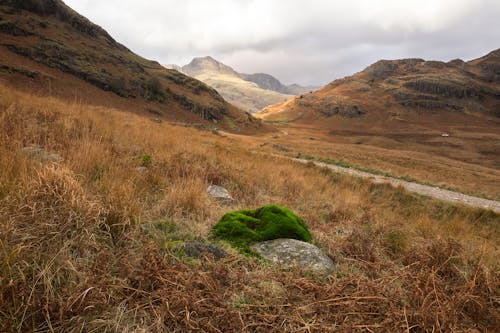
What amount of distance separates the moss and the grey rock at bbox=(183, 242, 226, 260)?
1.22 ft

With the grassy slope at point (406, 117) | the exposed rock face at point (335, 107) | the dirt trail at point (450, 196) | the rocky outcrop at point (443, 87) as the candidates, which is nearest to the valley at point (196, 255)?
the dirt trail at point (450, 196)

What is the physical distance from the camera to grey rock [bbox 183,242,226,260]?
2684 millimetres

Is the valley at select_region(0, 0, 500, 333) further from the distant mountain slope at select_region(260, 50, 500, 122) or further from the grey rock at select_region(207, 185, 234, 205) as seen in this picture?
the distant mountain slope at select_region(260, 50, 500, 122)

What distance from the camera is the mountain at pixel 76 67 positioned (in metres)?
29.9

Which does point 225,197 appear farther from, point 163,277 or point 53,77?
point 53,77

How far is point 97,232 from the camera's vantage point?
96.5 inches

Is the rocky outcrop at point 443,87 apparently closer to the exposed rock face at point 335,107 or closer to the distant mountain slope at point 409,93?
the distant mountain slope at point 409,93

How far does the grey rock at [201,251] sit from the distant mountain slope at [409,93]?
87.8 m

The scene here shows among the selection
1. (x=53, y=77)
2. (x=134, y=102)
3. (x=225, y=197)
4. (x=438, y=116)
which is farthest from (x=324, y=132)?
(x=225, y=197)

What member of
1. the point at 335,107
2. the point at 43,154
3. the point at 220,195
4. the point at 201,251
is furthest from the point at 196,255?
the point at 335,107

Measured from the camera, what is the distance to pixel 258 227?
379cm

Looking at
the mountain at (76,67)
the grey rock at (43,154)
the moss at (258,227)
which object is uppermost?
the mountain at (76,67)

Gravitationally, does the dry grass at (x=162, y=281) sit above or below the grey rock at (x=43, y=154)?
below

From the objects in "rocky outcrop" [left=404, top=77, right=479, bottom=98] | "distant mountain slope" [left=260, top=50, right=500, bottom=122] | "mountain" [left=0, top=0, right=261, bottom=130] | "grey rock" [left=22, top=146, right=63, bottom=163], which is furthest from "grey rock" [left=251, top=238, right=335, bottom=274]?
"rocky outcrop" [left=404, top=77, right=479, bottom=98]
